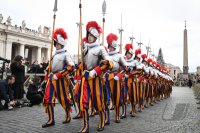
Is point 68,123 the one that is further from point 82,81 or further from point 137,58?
point 137,58

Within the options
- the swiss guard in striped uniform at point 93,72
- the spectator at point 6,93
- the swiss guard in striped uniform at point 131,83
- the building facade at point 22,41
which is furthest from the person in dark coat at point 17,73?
the building facade at point 22,41

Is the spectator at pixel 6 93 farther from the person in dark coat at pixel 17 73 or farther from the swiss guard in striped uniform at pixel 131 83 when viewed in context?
the swiss guard in striped uniform at pixel 131 83

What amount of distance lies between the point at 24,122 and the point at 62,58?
6.31 feet

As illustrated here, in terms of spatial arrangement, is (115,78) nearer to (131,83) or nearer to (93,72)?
(131,83)

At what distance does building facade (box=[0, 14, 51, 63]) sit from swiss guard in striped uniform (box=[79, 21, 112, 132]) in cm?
5213

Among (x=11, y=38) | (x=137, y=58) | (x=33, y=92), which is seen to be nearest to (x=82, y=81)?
(x=137, y=58)

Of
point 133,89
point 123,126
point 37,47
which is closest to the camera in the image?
point 123,126

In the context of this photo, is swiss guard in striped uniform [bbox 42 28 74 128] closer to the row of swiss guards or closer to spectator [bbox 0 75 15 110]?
the row of swiss guards

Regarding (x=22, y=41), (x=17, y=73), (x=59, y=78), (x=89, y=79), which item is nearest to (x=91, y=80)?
(x=89, y=79)

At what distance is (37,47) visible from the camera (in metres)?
77.8

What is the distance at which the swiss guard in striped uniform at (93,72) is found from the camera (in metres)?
6.62

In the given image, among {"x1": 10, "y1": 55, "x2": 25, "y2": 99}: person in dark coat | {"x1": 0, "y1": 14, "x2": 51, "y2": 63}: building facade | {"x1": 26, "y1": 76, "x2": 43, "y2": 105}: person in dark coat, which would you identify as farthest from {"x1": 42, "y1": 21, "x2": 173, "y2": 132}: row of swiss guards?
{"x1": 0, "y1": 14, "x2": 51, "y2": 63}: building facade

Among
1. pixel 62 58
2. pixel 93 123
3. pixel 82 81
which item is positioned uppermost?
pixel 62 58

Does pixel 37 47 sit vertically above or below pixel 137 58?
above
